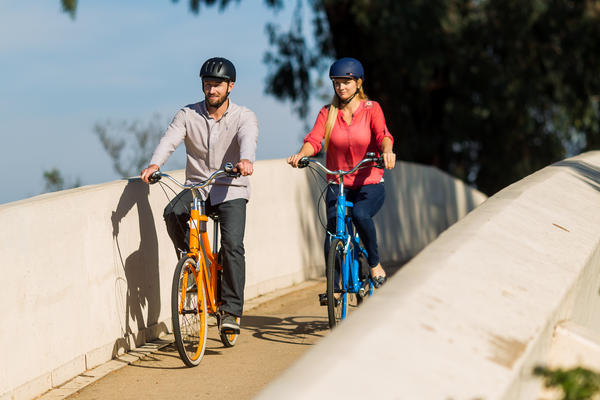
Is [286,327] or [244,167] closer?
[244,167]

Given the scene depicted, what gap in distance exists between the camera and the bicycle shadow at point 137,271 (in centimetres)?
659

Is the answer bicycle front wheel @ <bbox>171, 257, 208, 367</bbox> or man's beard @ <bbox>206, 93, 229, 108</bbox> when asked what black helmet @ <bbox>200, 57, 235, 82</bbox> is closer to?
man's beard @ <bbox>206, 93, 229, 108</bbox>

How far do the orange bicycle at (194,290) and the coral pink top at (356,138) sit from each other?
1004mm

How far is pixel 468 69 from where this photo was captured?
23.8 m

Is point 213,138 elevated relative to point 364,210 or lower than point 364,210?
elevated

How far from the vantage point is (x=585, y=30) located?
21938mm

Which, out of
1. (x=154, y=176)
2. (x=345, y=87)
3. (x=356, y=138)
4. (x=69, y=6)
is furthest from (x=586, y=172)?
(x=69, y=6)

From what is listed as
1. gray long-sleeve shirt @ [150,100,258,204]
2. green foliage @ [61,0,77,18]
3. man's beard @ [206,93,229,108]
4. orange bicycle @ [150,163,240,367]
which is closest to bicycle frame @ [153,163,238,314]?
orange bicycle @ [150,163,240,367]

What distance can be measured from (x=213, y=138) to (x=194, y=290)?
1.19m

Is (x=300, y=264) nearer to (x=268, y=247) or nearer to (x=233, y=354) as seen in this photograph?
(x=268, y=247)

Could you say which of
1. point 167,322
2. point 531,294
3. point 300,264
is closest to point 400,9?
point 300,264

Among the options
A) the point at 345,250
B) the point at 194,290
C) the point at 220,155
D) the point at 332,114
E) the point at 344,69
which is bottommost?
the point at 194,290

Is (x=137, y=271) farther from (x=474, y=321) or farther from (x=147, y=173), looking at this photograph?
(x=474, y=321)

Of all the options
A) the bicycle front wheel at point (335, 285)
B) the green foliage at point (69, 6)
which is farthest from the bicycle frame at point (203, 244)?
the green foliage at point (69, 6)
